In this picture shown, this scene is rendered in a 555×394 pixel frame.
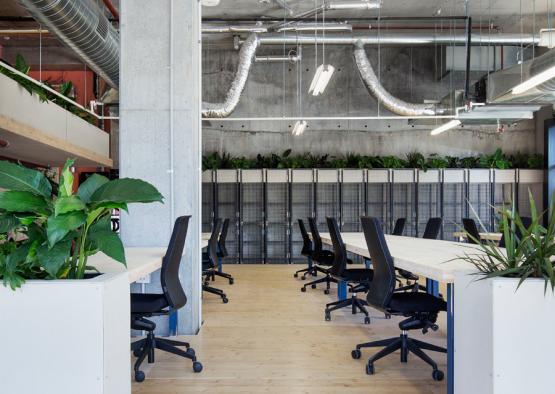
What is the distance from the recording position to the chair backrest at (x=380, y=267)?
3.59 m

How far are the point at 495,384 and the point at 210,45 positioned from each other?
36.2 ft

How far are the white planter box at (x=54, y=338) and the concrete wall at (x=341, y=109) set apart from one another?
10809 millimetres

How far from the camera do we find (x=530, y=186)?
40.2 feet

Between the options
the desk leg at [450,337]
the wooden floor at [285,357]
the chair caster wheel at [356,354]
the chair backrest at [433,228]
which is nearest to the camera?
the desk leg at [450,337]

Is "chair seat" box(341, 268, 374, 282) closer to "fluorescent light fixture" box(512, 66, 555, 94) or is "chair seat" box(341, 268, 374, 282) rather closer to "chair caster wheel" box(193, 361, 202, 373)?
"chair caster wheel" box(193, 361, 202, 373)

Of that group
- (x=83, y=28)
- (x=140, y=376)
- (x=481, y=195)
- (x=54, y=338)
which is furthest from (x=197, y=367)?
(x=481, y=195)

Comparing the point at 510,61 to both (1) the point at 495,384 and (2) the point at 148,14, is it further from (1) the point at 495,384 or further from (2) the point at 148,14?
(1) the point at 495,384

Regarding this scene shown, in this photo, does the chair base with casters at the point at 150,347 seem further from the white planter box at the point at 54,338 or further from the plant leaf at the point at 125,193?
the plant leaf at the point at 125,193

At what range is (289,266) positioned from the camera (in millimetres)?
11055

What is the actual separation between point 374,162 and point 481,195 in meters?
3.05

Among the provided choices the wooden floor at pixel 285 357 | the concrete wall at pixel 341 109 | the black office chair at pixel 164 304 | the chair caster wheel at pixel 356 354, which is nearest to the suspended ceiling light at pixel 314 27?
the concrete wall at pixel 341 109

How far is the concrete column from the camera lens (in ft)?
15.9

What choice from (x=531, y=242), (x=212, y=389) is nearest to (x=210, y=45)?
(x=212, y=389)

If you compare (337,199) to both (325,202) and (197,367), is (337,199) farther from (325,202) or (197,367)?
(197,367)
